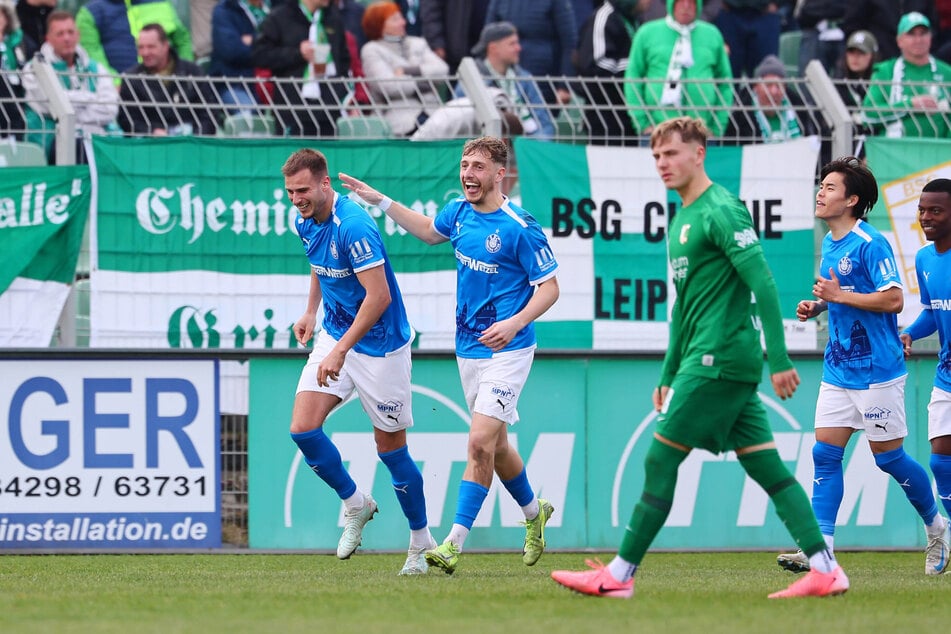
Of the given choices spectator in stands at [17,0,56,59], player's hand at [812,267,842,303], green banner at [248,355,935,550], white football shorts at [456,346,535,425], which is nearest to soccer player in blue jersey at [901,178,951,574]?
player's hand at [812,267,842,303]

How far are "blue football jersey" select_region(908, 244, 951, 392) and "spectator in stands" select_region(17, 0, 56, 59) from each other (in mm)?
8734

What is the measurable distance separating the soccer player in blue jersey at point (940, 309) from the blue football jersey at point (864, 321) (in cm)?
36

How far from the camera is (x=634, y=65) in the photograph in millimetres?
13109

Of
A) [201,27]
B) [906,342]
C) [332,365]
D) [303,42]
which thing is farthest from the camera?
[201,27]

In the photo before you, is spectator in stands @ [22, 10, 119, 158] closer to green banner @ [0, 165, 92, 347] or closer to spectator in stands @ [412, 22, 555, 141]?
green banner @ [0, 165, 92, 347]

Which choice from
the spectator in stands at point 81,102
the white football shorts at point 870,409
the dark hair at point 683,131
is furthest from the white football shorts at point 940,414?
the spectator in stands at point 81,102

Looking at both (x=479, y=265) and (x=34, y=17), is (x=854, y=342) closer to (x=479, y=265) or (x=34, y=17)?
(x=479, y=265)

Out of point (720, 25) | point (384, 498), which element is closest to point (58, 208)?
point (384, 498)

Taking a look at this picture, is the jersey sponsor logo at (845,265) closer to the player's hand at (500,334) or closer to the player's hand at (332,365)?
the player's hand at (500,334)

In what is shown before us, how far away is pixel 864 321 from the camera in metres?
8.25

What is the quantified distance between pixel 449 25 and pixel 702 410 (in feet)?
30.1

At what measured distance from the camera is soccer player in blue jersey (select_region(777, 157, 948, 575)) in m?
8.18

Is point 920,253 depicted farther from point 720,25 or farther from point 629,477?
point 720,25

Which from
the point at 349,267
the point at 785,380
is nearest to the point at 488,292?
the point at 349,267
